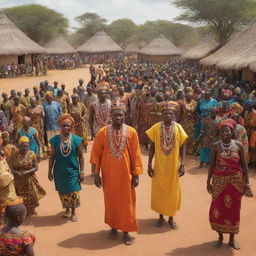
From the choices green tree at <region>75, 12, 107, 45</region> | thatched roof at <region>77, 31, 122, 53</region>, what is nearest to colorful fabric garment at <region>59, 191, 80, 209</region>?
thatched roof at <region>77, 31, 122, 53</region>

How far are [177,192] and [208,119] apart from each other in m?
3.22

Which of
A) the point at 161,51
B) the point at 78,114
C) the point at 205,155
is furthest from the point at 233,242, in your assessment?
the point at 161,51

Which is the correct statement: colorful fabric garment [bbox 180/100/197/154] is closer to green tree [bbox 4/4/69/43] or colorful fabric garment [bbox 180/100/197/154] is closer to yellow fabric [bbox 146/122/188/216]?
yellow fabric [bbox 146/122/188/216]

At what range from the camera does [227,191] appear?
452 cm

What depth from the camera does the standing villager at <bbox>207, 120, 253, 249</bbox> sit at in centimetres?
444

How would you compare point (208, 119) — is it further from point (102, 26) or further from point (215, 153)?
point (102, 26)

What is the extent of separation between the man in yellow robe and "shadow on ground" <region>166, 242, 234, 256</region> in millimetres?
574

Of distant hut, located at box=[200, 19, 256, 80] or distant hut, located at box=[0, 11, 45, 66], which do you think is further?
distant hut, located at box=[0, 11, 45, 66]

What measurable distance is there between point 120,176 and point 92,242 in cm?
97

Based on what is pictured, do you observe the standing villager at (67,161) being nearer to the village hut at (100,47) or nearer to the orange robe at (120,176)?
the orange robe at (120,176)

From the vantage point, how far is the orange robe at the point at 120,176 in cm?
472

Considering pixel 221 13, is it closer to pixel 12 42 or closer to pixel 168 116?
pixel 12 42

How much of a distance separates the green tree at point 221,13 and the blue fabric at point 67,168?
26.3 m

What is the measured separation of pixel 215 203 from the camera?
15.2ft
